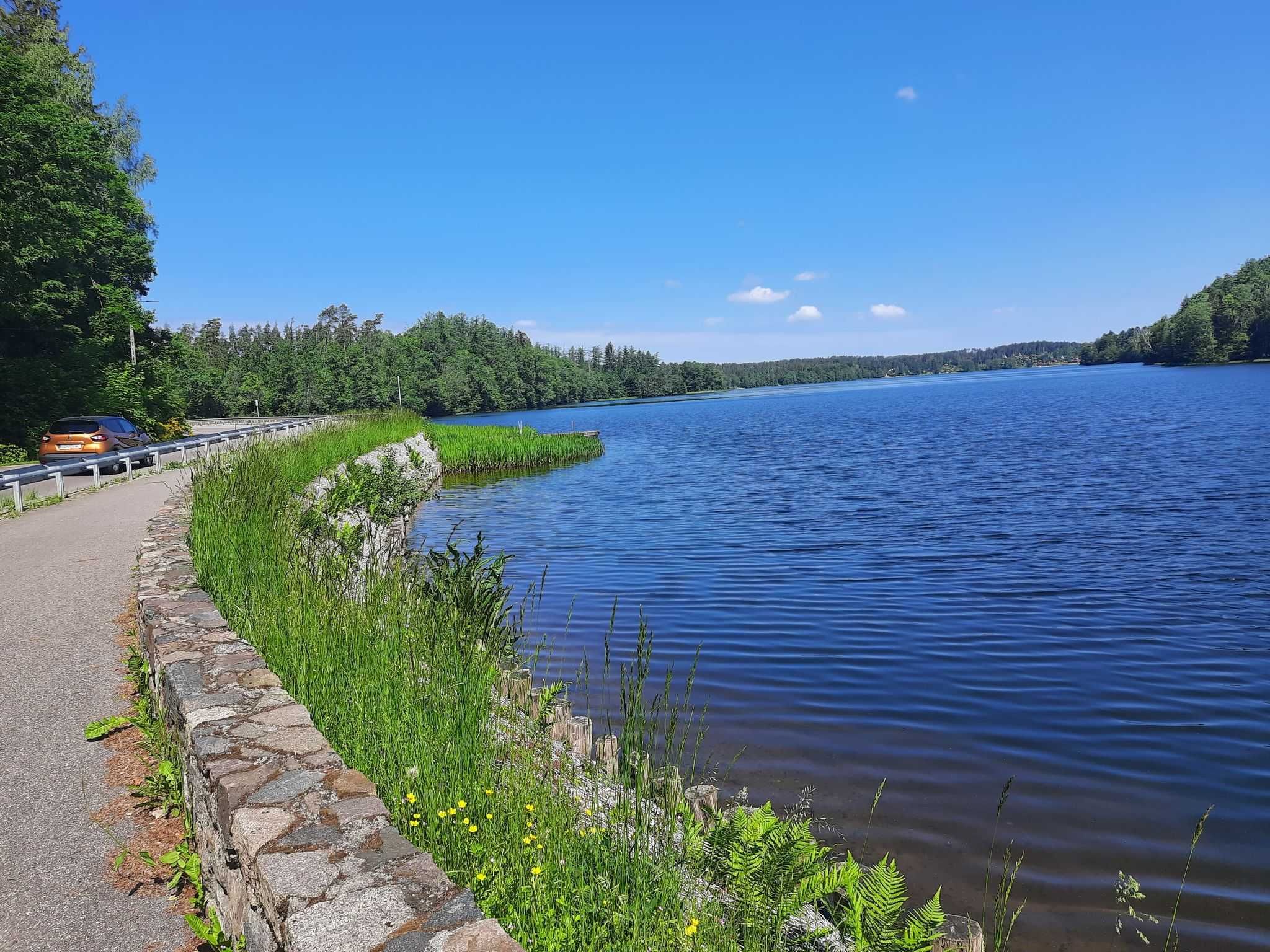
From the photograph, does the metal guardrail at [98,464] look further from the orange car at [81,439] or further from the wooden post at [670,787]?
the wooden post at [670,787]

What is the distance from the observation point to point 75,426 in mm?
19594

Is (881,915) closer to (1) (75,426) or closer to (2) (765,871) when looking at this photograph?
(2) (765,871)

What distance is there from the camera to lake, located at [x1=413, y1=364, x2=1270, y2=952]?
469 centimetres

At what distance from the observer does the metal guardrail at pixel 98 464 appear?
13.9m

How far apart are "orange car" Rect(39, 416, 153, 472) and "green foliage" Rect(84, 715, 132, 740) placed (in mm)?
16775

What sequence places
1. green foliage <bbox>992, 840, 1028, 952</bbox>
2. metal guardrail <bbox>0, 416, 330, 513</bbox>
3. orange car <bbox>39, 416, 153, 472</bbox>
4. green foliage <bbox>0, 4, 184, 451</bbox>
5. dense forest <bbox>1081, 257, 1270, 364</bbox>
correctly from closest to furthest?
1. green foliage <bbox>992, 840, 1028, 952</bbox>
2. metal guardrail <bbox>0, 416, 330, 513</bbox>
3. orange car <bbox>39, 416, 153, 472</bbox>
4. green foliage <bbox>0, 4, 184, 451</bbox>
5. dense forest <bbox>1081, 257, 1270, 364</bbox>

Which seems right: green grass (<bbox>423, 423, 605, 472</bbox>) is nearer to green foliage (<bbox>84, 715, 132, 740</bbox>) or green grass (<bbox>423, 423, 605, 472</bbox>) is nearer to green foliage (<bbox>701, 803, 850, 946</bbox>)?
green foliage (<bbox>84, 715, 132, 740</bbox>)

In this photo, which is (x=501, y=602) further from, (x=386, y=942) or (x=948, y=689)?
(x=386, y=942)

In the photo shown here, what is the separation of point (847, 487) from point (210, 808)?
19.3m

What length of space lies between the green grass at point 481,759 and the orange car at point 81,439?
16.0m

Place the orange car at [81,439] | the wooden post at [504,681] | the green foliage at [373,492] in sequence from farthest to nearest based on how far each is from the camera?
1. the orange car at [81,439]
2. the green foliage at [373,492]
3. the wooden post at [504,681]

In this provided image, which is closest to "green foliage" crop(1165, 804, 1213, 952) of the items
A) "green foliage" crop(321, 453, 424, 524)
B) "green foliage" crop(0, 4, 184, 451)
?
"green foliage" crop(321, 453, 424, 524)

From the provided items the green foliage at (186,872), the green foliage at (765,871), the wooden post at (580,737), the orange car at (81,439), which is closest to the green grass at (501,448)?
the orange car at (81,439)

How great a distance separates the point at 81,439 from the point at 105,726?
18.2 meters
